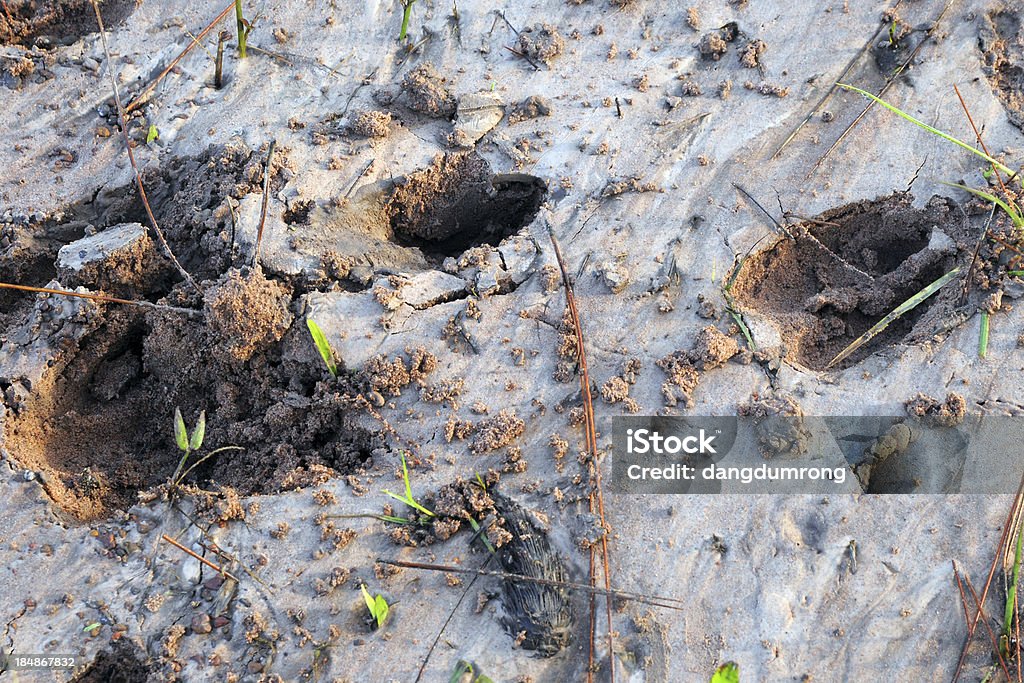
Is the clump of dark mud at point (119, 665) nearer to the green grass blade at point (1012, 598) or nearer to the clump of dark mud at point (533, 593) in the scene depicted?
the clump of dark mud at point (533, 593)

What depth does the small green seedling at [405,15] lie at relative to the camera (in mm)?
3516

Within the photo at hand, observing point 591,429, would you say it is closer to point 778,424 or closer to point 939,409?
point 778,424

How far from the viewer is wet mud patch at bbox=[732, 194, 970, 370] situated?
9.42 ft

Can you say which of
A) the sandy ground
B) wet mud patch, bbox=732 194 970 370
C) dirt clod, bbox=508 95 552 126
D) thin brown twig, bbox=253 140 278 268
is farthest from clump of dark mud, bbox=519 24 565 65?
wet mud patch, bbox=732 194 970 370

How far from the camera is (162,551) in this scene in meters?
2.49

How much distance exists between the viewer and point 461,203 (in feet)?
10.9

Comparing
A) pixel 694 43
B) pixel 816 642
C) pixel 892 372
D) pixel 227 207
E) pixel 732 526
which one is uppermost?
pixel 694 43

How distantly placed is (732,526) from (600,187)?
1.36 meters

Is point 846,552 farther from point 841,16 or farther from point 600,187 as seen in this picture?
point 841,16

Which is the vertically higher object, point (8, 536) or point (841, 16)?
point (841, 16)

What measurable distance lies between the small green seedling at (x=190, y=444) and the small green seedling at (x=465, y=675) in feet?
3.32

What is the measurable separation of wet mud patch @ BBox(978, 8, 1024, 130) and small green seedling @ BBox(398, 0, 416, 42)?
2.33 metres

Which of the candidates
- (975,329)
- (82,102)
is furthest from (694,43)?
(82,102)

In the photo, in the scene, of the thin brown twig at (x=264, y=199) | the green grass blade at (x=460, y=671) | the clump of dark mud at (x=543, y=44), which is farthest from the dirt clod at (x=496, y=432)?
the clump of dark mud at (x=543, y=44)
